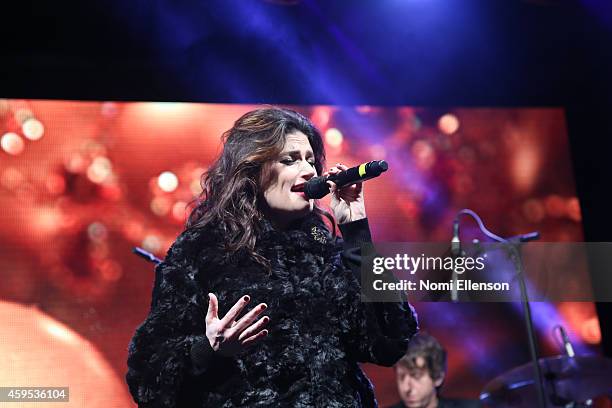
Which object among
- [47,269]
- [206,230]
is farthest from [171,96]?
[206,230]

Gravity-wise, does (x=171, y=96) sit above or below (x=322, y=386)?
above

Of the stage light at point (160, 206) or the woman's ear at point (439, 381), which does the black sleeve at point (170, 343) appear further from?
the woman's ear at point (439, 381)

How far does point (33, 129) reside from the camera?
3207 millimetres

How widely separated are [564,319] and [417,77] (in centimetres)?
149

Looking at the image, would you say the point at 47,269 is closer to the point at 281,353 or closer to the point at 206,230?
the point at 206,230

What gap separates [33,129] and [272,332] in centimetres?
193

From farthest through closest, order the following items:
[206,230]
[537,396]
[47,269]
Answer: [47,269], [537,396], [206,230]

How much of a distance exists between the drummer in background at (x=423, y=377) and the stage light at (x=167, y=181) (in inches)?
50.9

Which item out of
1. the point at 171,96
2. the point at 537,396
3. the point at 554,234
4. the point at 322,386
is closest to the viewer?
the point at 322,386

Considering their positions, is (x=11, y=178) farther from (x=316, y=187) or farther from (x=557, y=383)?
(x=557, y=383)

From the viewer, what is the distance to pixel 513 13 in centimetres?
367

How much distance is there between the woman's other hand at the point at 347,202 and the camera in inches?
74.0

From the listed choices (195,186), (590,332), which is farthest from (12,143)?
(590,332)

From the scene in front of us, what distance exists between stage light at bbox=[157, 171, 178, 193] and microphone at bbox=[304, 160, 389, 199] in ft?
4.50
